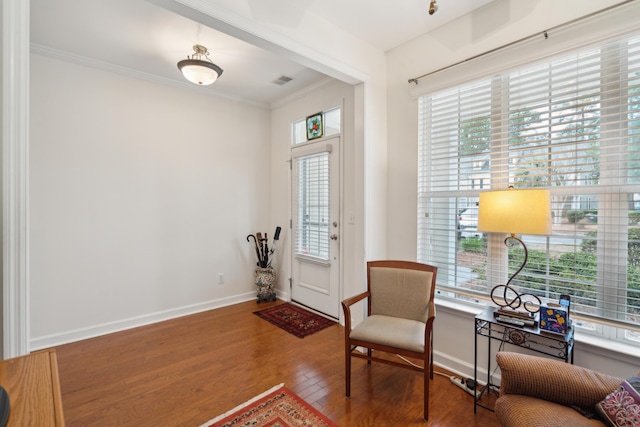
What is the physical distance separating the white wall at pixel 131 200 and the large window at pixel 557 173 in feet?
8.62

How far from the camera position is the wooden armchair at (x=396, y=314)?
1.89m

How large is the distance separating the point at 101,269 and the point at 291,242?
212 cm

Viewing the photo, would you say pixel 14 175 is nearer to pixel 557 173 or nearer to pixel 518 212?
pixel 518 212

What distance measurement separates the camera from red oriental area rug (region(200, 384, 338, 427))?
177 cm

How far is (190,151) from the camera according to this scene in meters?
3.58

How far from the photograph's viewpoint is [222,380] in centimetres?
224

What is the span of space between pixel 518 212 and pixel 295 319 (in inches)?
100

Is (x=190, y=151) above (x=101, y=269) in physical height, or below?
above

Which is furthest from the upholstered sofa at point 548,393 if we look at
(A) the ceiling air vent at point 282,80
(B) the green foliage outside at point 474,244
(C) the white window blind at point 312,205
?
(A) the ceiling air vent at point 282,80

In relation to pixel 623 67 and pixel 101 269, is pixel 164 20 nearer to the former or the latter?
pixel 101 269

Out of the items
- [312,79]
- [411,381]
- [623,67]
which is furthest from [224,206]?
[623,67]

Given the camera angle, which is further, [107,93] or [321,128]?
[321,128]

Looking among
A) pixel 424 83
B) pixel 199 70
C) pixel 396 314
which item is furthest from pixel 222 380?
pixel 424 83

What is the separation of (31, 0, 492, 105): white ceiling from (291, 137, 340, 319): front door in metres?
0.96
